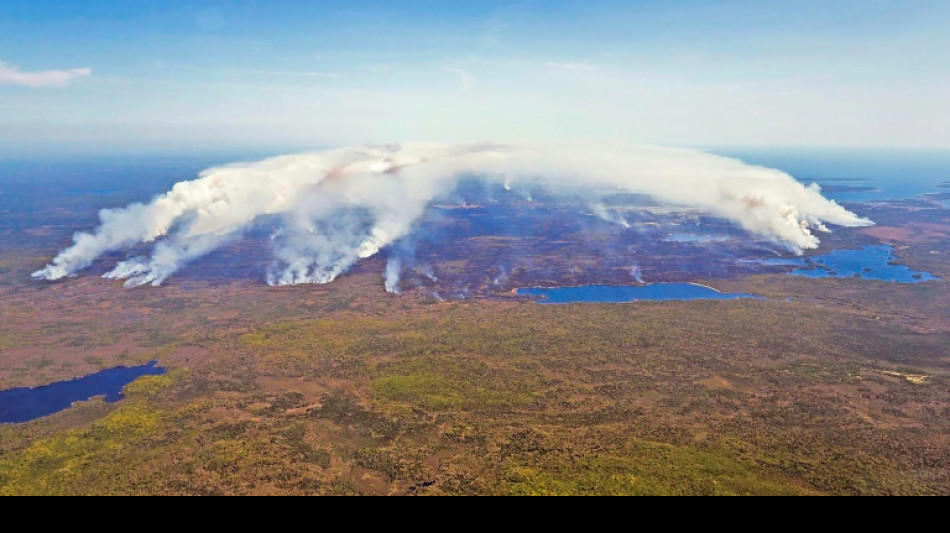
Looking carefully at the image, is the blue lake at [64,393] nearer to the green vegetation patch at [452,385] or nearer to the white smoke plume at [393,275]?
the green vegetation patch at [452,385]

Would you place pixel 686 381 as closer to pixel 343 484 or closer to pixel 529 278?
pixel 343 484

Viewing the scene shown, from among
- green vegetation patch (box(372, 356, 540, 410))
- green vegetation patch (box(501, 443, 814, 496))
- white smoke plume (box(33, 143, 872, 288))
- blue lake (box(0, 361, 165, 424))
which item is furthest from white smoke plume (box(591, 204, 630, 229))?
blue lake (box(0, 361, 165, 424))

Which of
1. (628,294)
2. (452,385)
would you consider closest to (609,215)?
(628,294)

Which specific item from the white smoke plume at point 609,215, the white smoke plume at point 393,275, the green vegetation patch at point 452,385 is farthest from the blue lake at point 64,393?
the white smoke plume at point 609,215

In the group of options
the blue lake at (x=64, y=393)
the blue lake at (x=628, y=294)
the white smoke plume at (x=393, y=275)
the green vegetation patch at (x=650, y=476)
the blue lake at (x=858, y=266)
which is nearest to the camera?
the green vegetation patch at (x=650, y=476)

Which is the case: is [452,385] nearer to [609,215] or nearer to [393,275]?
[393,275]
